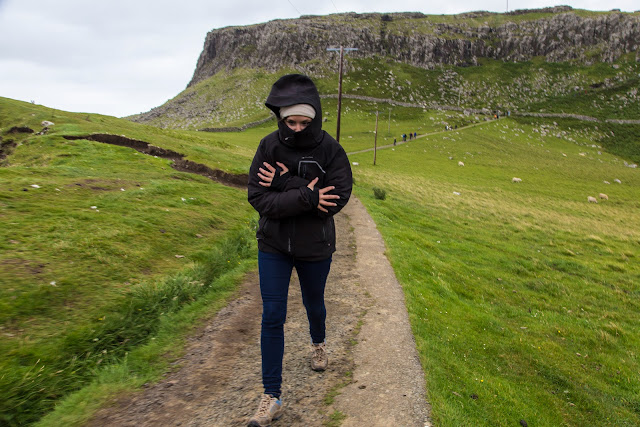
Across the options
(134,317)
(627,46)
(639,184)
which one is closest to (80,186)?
(134,317)

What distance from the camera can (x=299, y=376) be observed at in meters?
4.62

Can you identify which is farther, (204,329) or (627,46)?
(627,46)

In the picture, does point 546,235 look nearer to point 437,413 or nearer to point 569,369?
point 569,369

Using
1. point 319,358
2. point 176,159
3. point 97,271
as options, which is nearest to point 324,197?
point 319,358

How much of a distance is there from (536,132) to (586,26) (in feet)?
304

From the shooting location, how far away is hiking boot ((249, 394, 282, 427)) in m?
3.59

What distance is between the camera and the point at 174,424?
11.9 feet

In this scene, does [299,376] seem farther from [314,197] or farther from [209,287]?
[209,287]

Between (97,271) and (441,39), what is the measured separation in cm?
17401

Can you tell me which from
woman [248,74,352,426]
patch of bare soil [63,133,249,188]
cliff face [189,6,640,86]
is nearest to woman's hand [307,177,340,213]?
woman [248,74,352,426]

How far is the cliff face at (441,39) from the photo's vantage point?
139 meters

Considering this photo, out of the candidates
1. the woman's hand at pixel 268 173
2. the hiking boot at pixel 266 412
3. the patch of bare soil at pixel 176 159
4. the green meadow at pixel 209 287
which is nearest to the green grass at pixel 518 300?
the green meadow at pixel 209 287

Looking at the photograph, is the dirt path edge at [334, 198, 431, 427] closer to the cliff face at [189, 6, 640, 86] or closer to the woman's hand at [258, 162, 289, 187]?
the woman's hand at [258, 162, 289, 187]

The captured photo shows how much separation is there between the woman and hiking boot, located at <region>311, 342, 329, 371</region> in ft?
3.05
